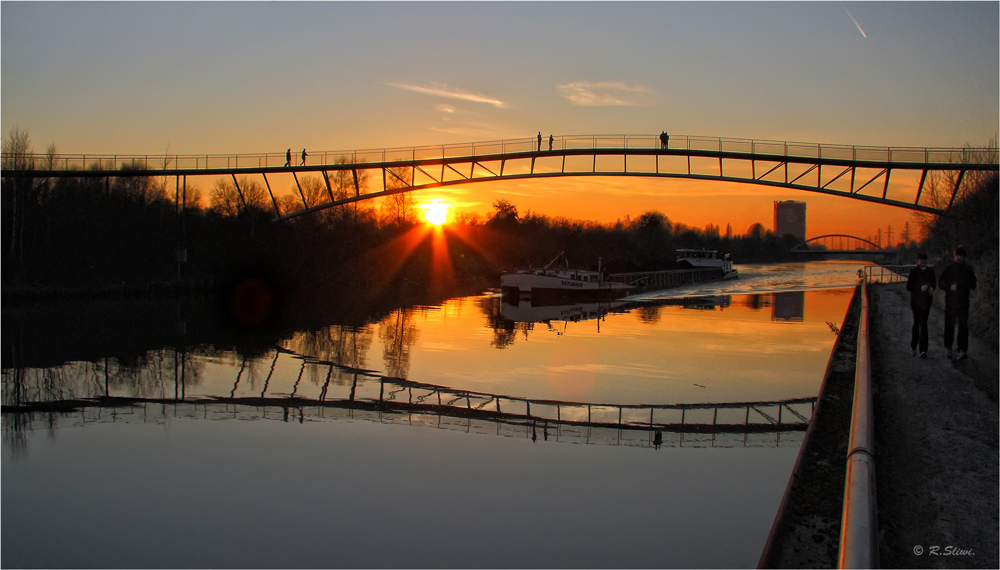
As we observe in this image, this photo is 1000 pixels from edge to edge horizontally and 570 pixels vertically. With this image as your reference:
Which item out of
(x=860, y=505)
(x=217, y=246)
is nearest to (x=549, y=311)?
(x=217, y=246)

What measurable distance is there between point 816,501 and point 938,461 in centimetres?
215

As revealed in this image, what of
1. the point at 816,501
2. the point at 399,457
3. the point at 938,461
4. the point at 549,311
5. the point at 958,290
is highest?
the point at 958,290

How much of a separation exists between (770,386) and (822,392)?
3.97 metres

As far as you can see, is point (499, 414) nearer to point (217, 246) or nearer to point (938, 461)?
point (938, 461)

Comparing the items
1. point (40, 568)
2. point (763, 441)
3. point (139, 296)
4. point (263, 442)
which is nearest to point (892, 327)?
point (763, 441)

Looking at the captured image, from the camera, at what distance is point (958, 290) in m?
14.3

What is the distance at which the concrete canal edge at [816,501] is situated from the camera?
693 centimetres

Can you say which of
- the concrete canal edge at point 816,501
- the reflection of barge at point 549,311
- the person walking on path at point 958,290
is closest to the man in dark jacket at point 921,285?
the person walking on path at point 958,290

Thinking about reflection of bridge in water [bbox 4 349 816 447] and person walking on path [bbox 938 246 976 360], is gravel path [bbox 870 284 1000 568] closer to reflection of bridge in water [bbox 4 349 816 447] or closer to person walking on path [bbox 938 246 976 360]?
person walking on path [bbox 938 246 976 360]

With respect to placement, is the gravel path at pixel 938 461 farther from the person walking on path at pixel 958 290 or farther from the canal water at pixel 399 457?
the canal water at pixel 399 457

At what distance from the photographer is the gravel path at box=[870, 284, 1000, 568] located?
6762 millimetres

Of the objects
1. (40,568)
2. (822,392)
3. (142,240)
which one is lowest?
(40,568)

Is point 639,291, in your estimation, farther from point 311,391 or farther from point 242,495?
point 242,495

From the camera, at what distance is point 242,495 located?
33.2ft
